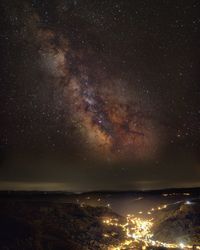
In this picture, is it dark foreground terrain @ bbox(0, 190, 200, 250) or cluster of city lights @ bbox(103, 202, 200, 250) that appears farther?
dark foreground terrain @ bbox(0, 190, 200, 250)

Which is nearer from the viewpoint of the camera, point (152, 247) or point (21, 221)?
point (152, 247)

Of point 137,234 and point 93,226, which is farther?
point 93,226

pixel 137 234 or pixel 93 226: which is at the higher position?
pixel 93 226

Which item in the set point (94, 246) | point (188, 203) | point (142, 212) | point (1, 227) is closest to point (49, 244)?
point (94, 246)

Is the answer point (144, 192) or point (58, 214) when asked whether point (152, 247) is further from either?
point (144, 192)

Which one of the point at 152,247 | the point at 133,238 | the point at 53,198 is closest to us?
the point at 152,247

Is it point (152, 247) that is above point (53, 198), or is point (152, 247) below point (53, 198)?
below

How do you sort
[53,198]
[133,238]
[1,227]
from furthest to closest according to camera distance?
1. [53,198]
2. [1,227]
3. [133,238]

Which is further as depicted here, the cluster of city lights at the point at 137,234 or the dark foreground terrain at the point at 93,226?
the dark foreground terrain at the point at 93,226
